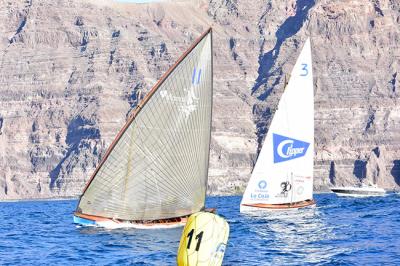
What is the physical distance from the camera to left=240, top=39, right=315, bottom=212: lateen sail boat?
→ 224 ft

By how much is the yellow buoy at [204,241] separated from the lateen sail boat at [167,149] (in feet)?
92.4

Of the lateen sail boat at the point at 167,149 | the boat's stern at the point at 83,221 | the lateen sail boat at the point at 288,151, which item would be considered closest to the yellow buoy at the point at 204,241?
the lateen sail boat at the point at 167,149

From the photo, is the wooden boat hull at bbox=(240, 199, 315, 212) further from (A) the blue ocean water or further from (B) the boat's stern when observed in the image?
(B) the boat's stern

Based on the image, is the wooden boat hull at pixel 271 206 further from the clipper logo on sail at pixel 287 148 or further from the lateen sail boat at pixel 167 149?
the lateen sail boat at pixel 167 149

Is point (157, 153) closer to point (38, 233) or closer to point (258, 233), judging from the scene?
point (258, 233)

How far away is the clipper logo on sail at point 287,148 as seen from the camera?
68.8 meters

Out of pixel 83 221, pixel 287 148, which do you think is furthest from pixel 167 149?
pixel 287 148

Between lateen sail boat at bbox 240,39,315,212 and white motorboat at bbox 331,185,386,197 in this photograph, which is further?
white motorboat at bbox 331,185,386,197

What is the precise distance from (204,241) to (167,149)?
29.2 m

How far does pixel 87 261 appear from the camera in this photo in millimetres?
40031

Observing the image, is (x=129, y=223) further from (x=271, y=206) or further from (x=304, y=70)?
(x=304, y=70)

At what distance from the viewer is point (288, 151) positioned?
69.3 meters

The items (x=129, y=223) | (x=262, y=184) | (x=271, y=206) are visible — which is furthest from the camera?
(x=271, y=206)

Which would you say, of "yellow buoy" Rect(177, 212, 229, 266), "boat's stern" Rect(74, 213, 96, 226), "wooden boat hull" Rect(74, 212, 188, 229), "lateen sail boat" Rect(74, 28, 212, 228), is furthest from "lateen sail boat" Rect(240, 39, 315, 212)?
"yellow buoy" Rect(177, 212, 229, 266)
